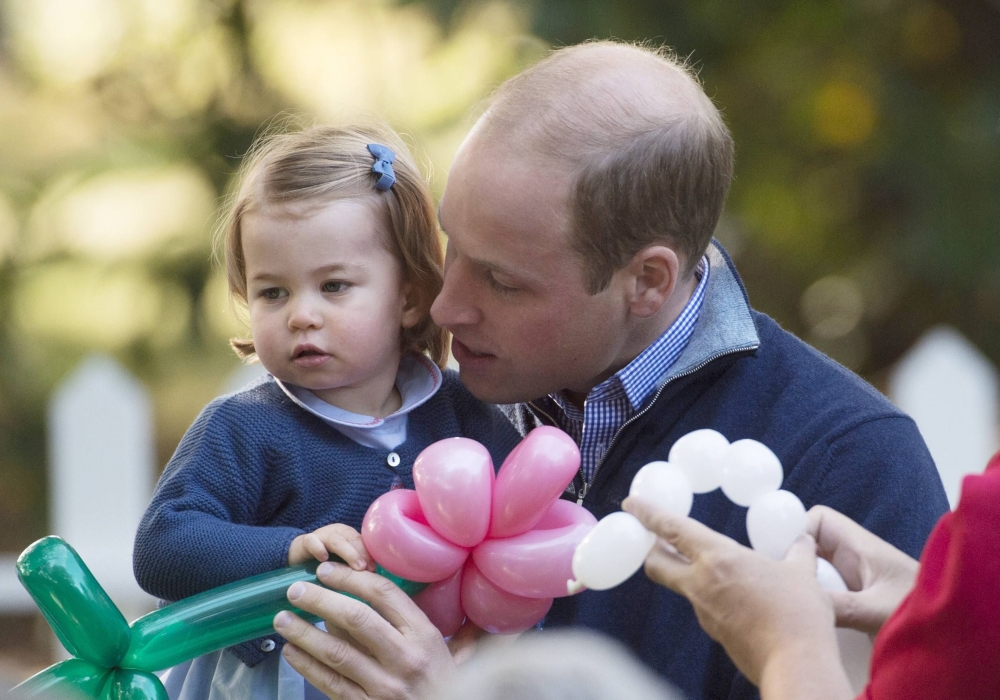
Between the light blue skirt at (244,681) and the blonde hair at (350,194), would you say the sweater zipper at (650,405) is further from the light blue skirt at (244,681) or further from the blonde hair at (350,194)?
the light blue skirt at (244,681)

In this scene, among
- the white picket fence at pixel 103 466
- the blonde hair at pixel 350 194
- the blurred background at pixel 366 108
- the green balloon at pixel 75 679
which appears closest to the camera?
the green balloon at pixel 75 679

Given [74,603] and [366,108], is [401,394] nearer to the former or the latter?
[74,603]

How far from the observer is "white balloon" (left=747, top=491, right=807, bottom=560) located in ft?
5.18

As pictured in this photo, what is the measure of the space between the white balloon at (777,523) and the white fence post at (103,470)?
9.36 ft

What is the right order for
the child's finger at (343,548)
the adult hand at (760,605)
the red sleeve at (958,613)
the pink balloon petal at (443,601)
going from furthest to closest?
the pink balloon petal at (443,601) < the child's finger at (343,548) < the adult hand at (760,605) < the red sleeve at (958,613)

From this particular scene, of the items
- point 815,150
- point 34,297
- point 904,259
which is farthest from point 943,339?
point 34,297

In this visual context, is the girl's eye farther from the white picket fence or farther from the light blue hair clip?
the white picket fence

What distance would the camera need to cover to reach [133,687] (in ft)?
6.10

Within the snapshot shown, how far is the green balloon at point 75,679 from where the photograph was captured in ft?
5.92

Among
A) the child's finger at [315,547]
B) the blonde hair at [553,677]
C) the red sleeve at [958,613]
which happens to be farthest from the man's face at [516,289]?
the blonde hair at [553,677]

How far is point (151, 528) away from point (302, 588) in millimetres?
271

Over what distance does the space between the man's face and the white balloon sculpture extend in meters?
0.68

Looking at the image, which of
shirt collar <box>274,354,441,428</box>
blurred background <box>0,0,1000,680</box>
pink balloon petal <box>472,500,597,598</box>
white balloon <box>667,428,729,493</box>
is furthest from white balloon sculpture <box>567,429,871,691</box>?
blurred background <box>0,0,1000,680</box>

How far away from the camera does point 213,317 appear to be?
535 centimetres
